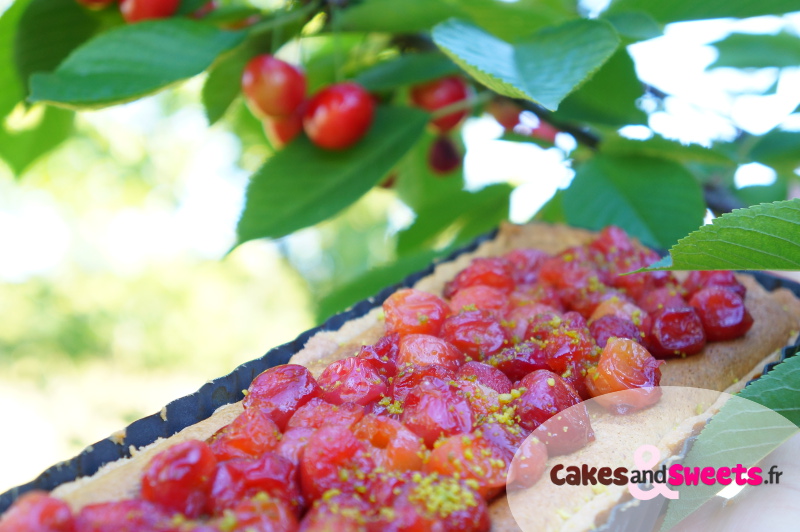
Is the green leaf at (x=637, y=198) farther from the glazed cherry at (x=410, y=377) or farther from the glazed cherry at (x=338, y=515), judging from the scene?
the glazed cherry at (x=338, y=515)

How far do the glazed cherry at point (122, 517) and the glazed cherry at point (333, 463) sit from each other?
13 centimetres

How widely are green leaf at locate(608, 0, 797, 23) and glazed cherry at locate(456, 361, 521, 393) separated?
0.68 m

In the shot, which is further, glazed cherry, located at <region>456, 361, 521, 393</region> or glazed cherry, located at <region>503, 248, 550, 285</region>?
glazed cherry, located at <region>503, 248, 550, 285</region>

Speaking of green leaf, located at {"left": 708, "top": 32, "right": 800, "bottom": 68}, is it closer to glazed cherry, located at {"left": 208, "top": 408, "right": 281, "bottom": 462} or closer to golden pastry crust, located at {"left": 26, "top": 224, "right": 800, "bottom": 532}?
golden pastry crust, located at {"left": 26, "top": 224, "right": 800, "bottom": 532}

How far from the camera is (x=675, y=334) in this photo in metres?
0.90

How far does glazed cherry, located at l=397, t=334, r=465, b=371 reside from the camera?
2.65 feet

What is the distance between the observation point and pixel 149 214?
5.93 m

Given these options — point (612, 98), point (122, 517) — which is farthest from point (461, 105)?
point (122, 517)

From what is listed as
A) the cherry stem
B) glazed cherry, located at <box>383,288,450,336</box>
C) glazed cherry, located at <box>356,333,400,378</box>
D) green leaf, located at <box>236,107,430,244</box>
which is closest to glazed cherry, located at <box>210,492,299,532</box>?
glazed cherry, located at <box>356,333,400,378</box>

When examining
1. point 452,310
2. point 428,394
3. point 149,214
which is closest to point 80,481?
point 428,394

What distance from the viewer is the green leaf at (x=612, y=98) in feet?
3.91

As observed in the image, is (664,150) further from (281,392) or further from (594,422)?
(281,392)

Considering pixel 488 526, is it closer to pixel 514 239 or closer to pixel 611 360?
pixel 611 360

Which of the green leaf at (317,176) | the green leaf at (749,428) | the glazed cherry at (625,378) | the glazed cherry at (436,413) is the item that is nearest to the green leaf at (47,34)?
the green leaf at (317,176)
